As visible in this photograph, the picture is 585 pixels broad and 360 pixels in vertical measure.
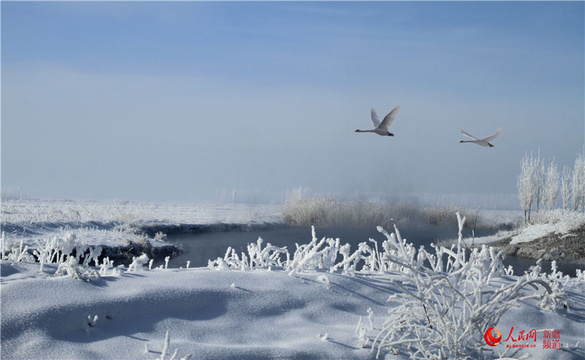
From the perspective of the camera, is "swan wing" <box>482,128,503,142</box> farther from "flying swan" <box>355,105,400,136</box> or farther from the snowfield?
the snowfield

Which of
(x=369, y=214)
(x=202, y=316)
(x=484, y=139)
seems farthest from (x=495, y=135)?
(x=369, y=214)

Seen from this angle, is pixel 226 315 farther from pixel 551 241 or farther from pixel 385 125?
pixel 551 241

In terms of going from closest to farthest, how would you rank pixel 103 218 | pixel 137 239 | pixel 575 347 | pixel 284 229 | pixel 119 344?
pixel 119 344, pixel 575 347, pixel 137 239, pixel 103 218, pixel 284 229

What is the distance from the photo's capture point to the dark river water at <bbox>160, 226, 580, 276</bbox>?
36.9 ft

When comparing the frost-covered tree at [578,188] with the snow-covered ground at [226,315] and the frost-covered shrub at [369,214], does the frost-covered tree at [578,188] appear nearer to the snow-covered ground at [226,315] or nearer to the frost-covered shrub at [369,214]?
the frost-covered shrub at [369,214]

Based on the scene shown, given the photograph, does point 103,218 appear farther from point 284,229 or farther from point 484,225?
point 484,225

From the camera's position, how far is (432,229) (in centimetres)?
1834

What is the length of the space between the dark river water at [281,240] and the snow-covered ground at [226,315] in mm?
6716

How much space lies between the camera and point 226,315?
9.45 feet

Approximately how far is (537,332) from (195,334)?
2.00 metres

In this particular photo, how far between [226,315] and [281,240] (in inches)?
438

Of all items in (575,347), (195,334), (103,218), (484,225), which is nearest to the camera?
(195,334)

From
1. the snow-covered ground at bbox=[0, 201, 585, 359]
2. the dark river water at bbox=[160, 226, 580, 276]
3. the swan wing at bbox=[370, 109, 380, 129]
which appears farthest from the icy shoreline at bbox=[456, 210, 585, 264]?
the snow-covered ground at bbox=[0, 201, 585, 359]

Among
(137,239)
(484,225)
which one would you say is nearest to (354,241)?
(137,239)
